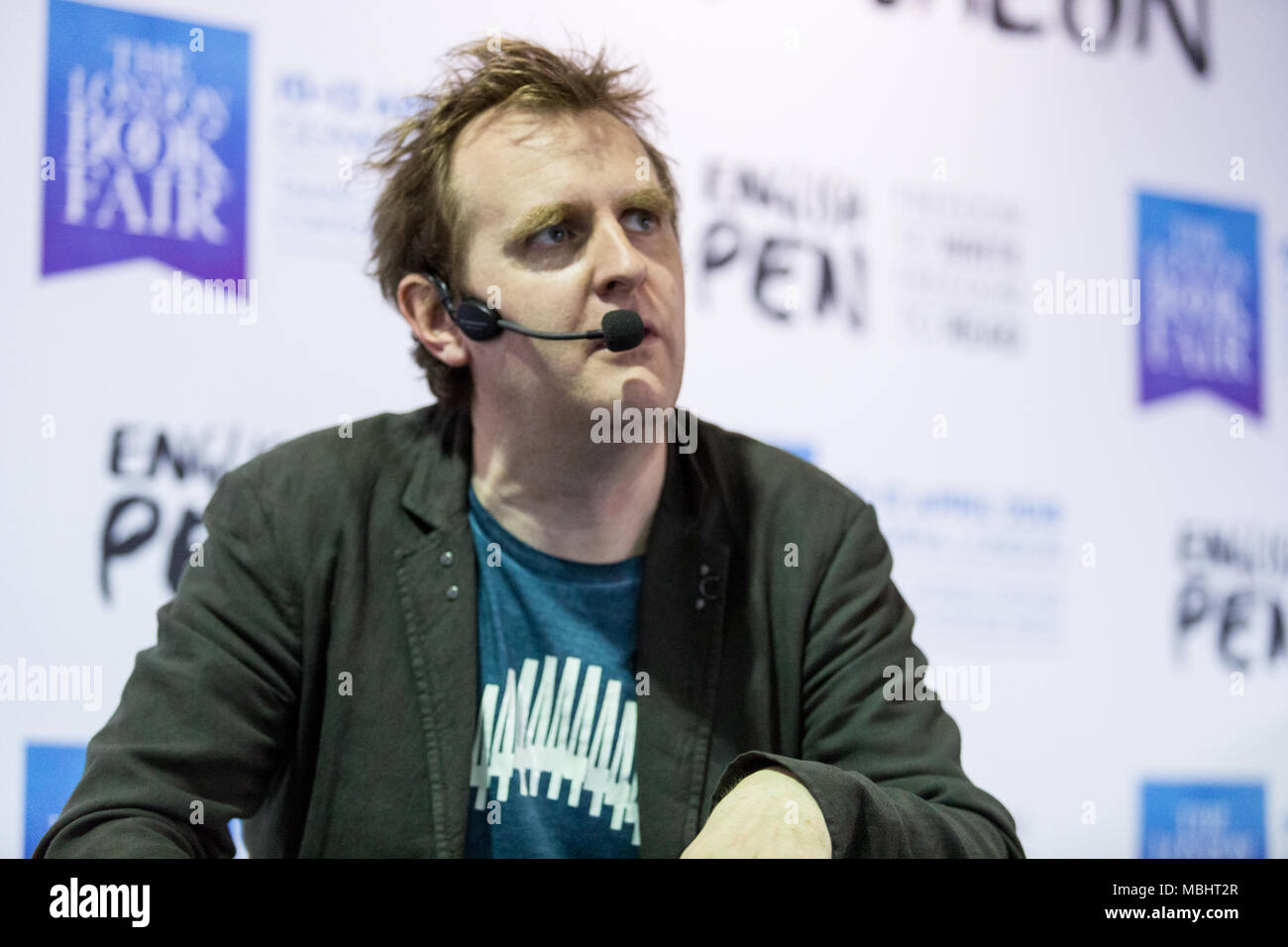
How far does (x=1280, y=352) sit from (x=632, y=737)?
225cm

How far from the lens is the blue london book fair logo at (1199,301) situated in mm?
2871

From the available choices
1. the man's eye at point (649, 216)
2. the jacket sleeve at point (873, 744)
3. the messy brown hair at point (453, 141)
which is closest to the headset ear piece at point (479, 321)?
the messy brown hair at point (453, 141)

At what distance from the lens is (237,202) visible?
2182 millimetres

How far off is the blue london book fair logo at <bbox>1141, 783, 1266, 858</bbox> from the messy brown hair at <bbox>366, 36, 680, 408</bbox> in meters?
1.78

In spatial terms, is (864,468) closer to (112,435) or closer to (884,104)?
(884,104)

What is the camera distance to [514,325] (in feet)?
5.27

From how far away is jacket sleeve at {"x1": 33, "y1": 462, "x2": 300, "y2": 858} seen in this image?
1.29 meters

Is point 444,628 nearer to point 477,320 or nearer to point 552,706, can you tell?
point 552,706

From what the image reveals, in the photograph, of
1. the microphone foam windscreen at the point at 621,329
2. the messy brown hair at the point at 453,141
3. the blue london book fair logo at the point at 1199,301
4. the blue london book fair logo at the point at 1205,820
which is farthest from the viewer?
the blue london book fair logo at the point at 1199,301

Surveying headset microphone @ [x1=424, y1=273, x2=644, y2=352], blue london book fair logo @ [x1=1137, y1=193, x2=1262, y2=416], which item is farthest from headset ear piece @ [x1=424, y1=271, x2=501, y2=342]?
blue london book fair logo @ [x1=1137, y1=193, x2=1262, y2=416]

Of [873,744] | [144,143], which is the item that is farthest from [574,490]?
[144,143]

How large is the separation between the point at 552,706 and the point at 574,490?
29 centimetres

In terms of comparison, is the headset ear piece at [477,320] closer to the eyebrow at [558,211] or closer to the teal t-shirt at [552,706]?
the eyebrow at [558,211]

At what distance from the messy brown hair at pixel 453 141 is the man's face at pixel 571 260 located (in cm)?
6
